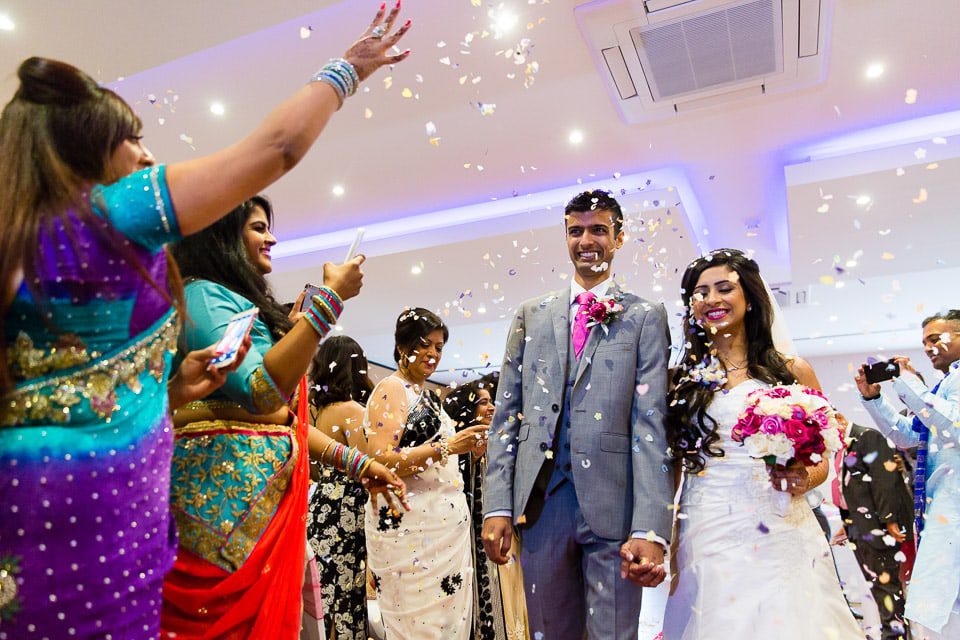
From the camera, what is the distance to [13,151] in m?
1.14

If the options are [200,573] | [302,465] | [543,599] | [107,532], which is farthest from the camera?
[543,599]

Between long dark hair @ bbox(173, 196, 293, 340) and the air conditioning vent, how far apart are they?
8.86 ft

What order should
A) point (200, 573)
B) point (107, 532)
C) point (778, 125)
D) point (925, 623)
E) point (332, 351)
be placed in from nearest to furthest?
point (107, 532), point (200, 573), point (925, 623), point (332, 351), point (778, 125)

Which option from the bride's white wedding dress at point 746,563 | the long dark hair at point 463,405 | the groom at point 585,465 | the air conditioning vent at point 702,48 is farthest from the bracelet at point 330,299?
the air conditioning vent at point 702,48

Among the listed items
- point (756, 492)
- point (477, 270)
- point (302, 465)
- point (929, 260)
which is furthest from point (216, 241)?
point (929, 260)

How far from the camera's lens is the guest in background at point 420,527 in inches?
135

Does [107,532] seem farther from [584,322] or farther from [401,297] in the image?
[401,297]

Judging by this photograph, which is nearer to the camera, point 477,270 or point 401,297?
point 477,270

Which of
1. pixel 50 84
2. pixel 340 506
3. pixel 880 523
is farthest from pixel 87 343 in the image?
pixel 880 523

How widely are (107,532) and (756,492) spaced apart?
1942 millimetres

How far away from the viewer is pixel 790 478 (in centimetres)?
226

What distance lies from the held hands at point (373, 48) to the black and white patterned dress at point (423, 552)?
227 cm

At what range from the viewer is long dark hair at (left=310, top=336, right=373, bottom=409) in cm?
411

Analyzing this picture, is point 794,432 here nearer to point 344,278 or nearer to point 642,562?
point 642,562
